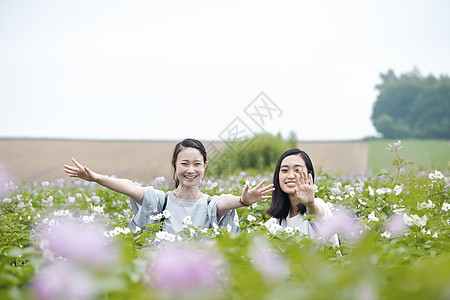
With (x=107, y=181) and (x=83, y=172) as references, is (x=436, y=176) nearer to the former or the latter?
(x=107, y=181)

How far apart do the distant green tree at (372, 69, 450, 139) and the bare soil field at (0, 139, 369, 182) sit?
14529 mm

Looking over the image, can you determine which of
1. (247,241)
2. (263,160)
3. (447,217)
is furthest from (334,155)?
(247,241)

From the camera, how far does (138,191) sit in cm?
363

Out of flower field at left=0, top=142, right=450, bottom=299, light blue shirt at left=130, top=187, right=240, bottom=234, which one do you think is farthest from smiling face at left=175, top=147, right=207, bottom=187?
flower field at left=0, top=142, right=450, bottom=299

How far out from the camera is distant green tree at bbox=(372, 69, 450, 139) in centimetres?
4162

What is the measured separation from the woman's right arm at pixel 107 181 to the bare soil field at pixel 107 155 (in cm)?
1505

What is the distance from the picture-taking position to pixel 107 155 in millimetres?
24047

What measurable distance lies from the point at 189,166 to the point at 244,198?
0.68 meters

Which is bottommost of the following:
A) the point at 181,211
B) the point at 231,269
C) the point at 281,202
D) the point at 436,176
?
the point at 181,211

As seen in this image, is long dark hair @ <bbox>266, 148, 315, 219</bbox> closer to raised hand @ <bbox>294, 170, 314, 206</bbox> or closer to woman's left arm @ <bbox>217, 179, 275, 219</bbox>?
woman's left arm @ <bbox>217, 179, 275, 219</bbox>

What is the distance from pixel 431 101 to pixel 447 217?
147 feet

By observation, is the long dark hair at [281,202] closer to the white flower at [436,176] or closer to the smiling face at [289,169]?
the smiling face at [289,169]

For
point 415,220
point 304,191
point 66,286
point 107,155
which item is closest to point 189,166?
point 304,191

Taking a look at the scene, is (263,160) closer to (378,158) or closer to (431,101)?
(378,158)
